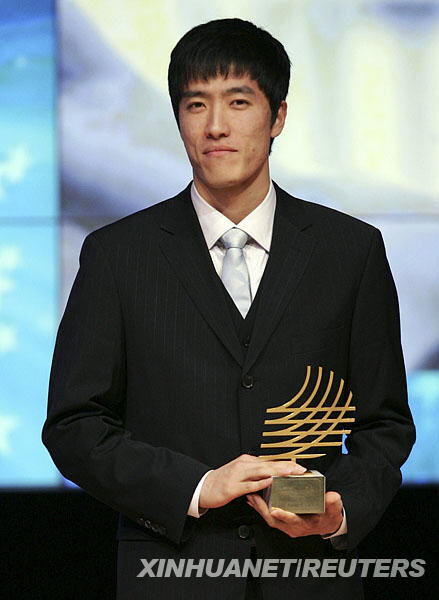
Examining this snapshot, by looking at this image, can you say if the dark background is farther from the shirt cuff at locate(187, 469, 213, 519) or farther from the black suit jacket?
the shirt cuff at locate(187, 469, 213, 519)

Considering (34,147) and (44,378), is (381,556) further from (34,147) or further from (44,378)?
(34,147)

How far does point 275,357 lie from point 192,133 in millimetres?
473

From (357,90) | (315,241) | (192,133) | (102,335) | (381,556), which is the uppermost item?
(357,90)

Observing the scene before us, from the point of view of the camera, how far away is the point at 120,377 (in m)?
2.20

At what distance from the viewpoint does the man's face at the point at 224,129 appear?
2.21 meters

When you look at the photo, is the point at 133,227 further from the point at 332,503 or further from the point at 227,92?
the point at 332,503

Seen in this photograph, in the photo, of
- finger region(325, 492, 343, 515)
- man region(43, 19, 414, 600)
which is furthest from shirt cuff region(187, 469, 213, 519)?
finger region(325, 492, 343, 515)

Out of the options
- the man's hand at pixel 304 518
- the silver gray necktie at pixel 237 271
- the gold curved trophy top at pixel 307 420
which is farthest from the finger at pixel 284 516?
the silver gray necktie at pixel 237 271

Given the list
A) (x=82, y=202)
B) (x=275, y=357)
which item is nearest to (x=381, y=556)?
(x=82, y=202)

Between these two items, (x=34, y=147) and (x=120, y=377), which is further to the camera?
(x=34, y=147)

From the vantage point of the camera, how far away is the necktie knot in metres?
2.26

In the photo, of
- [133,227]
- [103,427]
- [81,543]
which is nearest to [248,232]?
[133,227]

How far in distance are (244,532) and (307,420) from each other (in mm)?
247

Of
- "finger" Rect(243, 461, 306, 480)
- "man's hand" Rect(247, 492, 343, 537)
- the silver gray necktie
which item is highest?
the silver gray necktie
